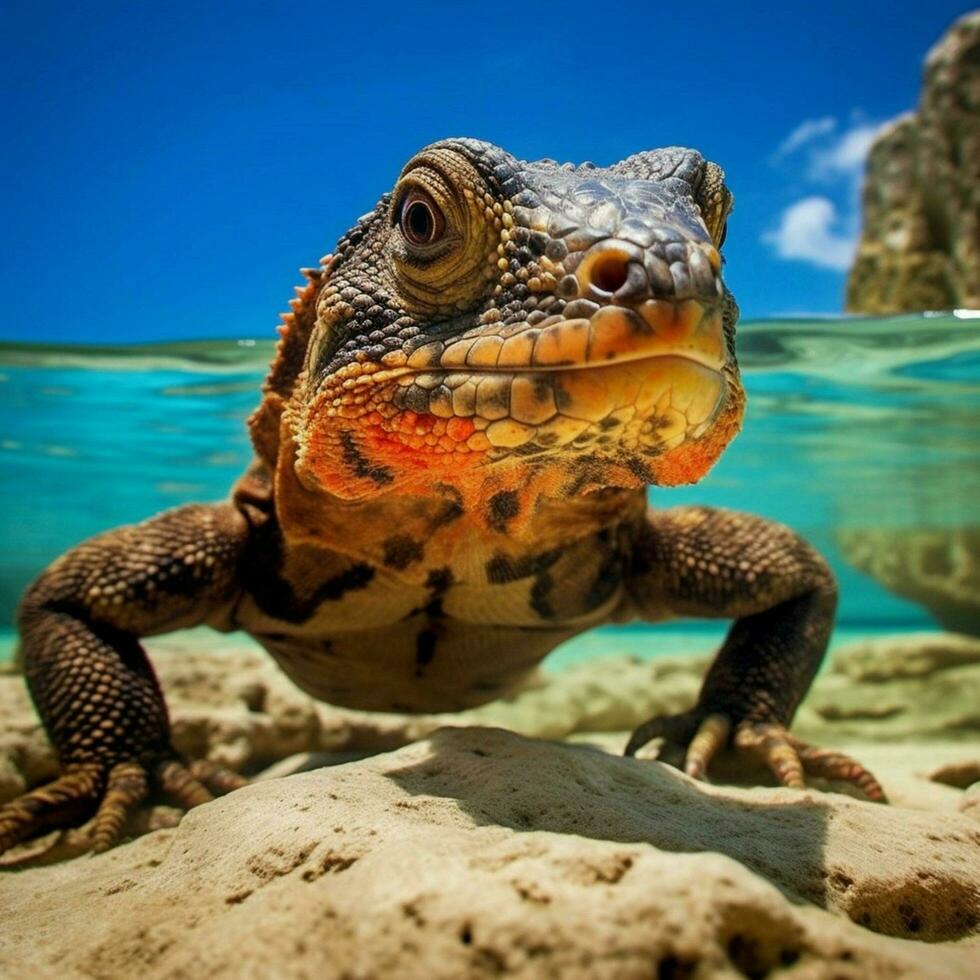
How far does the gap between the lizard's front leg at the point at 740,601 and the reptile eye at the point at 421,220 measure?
2.52m

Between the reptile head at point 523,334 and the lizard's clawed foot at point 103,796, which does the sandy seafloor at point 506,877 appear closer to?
the lizard's clawed foot at point 103,796

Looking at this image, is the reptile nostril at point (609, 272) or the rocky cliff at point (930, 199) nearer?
the reptile nostril at point (609, 272)

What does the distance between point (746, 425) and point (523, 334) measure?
20537 mm

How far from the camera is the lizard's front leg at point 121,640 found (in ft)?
13.6

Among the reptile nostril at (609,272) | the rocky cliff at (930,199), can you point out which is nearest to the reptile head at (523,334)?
the reptile nostril at (609,272)

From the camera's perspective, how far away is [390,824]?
7.55ft

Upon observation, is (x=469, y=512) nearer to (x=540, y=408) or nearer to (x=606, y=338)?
(x=540, y=408)

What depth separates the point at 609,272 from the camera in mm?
2328

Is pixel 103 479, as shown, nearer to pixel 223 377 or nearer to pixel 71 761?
pixel 223 377

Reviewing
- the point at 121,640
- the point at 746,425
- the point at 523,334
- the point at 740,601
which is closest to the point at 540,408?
the point at 523,334

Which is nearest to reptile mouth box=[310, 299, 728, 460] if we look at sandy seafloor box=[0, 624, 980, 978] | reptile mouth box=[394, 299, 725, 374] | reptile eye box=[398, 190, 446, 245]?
reptile mouth box=[394, 299, 725, 374]

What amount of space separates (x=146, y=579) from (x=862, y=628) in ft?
155

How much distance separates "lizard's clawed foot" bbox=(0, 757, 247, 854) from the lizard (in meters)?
0.01

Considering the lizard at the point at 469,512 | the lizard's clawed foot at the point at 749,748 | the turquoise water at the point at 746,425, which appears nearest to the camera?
the lizard at the point at 469,512
